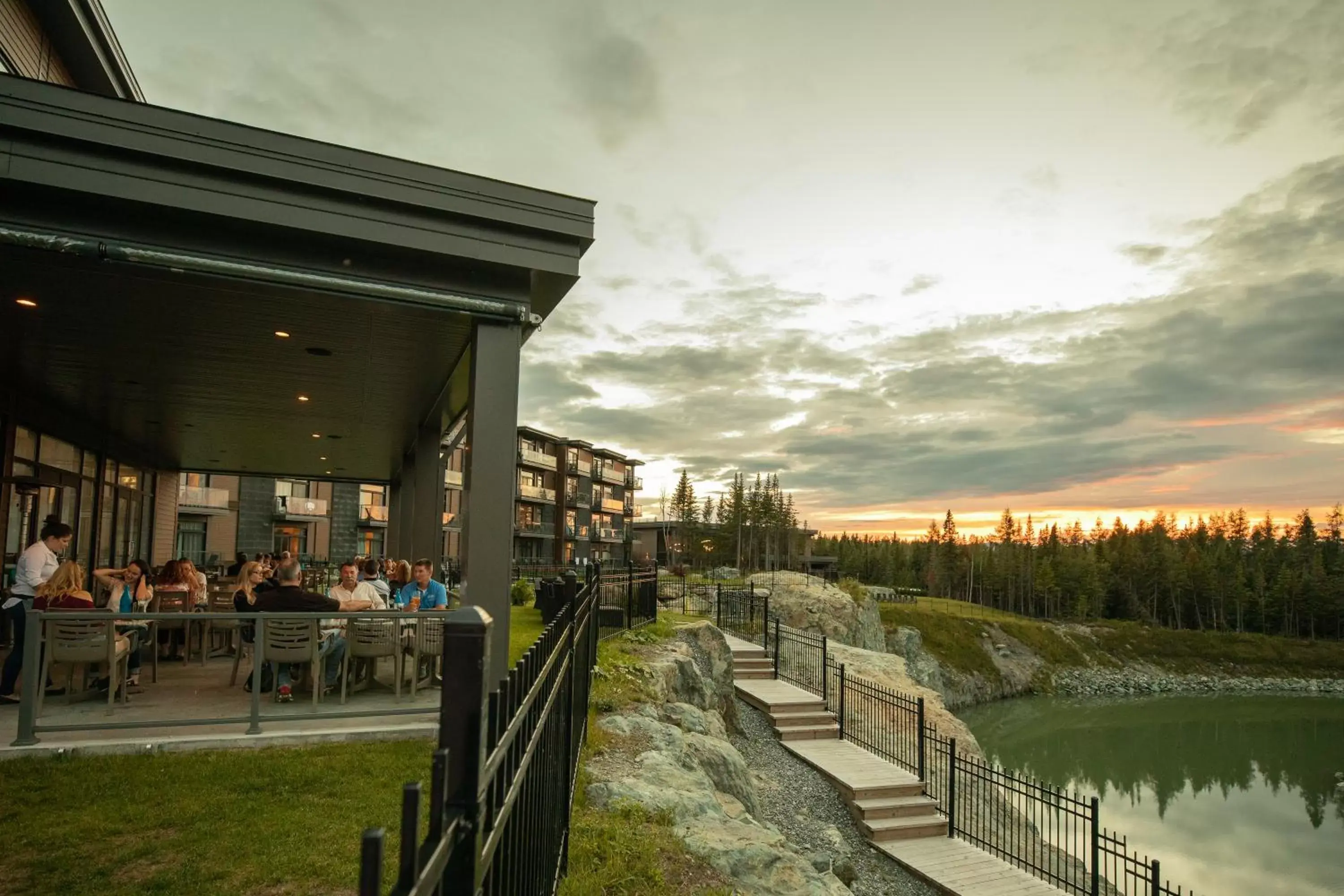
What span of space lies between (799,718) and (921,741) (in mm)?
2960

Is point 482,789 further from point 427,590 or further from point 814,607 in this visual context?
point 814,607

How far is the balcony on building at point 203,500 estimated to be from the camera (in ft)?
140

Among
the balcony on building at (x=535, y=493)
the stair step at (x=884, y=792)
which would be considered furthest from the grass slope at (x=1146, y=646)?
the stair step at (x=884, y=792)

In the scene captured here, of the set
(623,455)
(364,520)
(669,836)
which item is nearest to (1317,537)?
(623,455)

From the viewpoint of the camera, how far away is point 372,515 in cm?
5559

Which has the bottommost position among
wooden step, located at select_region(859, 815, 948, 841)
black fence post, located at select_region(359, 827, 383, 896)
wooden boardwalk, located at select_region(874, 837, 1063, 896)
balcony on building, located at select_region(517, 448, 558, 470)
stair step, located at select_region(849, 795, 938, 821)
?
wooden boardwalk, located at select_region(874, 837, 1063, 896)

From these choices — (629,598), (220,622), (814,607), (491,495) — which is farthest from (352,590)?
(814,607)

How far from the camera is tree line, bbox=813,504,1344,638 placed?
104312 millimetres

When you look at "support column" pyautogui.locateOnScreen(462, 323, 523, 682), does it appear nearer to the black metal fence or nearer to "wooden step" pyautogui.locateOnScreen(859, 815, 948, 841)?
the black metal fence

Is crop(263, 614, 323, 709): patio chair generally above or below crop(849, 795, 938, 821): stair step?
above

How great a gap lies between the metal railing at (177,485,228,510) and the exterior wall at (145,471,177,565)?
21428 millimetres

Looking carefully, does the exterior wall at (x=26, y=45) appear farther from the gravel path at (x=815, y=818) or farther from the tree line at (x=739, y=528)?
the tree line at (x=739, y=528)

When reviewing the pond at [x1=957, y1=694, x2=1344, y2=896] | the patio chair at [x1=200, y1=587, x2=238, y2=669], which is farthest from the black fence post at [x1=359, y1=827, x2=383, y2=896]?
the pond at [x1=957, y1=694, x2=1344, y2=896]

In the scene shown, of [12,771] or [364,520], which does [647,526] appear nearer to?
[364,520]
